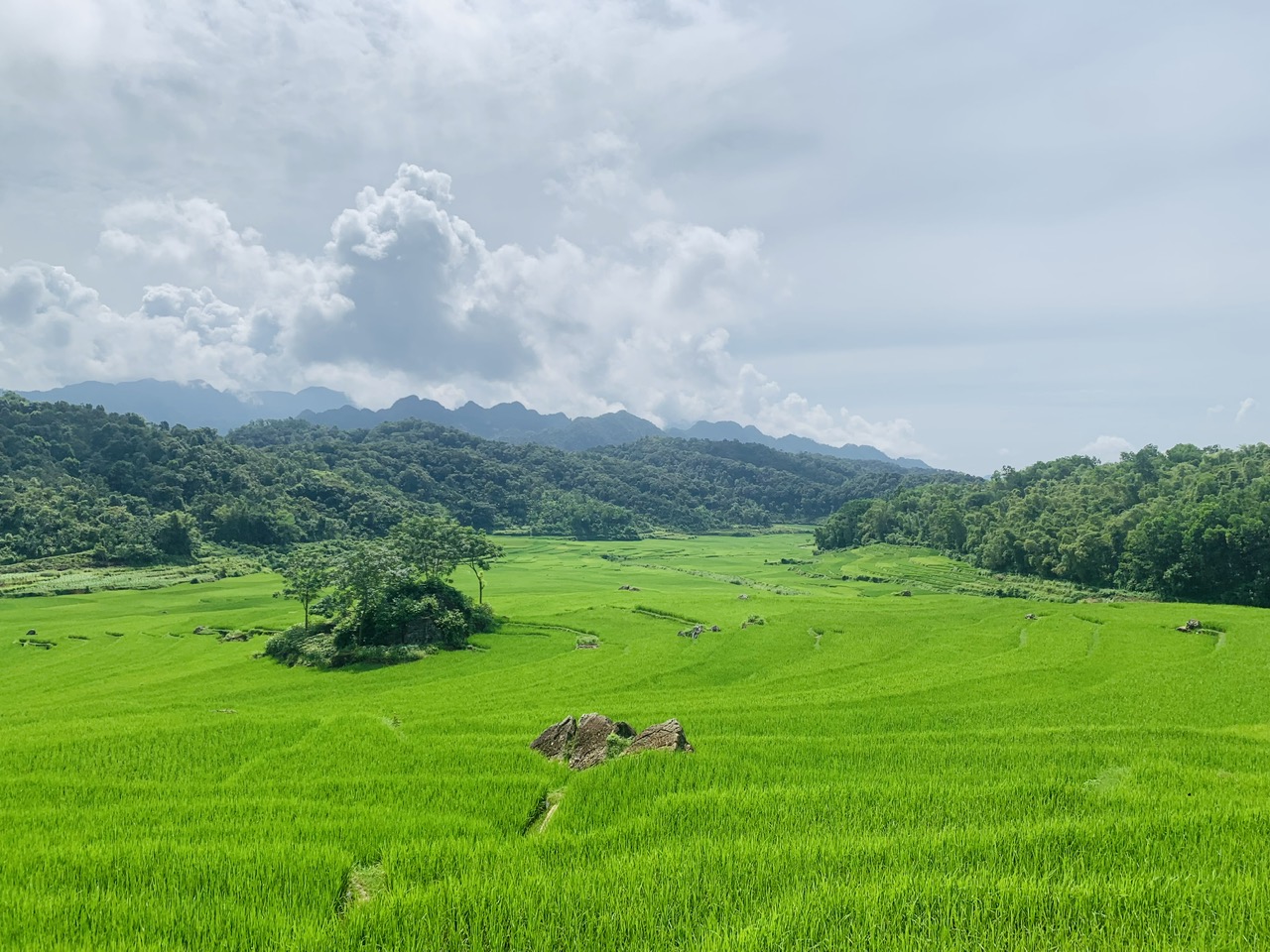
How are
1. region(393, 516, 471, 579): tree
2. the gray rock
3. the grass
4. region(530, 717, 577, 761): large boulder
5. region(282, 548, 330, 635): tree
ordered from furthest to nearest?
region(393, 516, 471, 579): tree
region(282, 548, 330, 635): tree
region(530, 717, 577, 761): large boulder
the gray rock
the grass

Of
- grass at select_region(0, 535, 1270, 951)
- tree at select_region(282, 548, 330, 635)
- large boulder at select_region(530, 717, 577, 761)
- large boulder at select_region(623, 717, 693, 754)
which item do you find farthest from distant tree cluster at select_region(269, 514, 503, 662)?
large boulder at select_region(623, 717, 693, 754)

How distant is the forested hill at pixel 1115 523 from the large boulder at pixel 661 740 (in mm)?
96798

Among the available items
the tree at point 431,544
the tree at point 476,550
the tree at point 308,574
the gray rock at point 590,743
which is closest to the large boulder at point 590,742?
the gray rock at point 590,743

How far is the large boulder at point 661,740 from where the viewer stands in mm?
13719

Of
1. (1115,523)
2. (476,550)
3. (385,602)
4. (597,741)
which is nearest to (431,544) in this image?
(476,550)

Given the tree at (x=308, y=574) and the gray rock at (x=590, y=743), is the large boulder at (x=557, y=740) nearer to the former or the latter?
the gray rock at (x=590, y=743)

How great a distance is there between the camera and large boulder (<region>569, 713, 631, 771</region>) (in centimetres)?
1350

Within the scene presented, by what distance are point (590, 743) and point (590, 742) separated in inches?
1.0

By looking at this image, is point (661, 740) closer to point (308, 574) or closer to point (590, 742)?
point (590, 742)

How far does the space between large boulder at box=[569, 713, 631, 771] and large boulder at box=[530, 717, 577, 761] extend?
25 cm

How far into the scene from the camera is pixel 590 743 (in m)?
14.1

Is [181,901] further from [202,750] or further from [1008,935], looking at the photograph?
[202,750]

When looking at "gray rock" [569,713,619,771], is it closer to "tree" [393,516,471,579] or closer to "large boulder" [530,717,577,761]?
"large boulder" [530,717,577,761]

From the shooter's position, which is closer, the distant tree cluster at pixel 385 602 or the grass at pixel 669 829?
the grass at pixel 669 829
